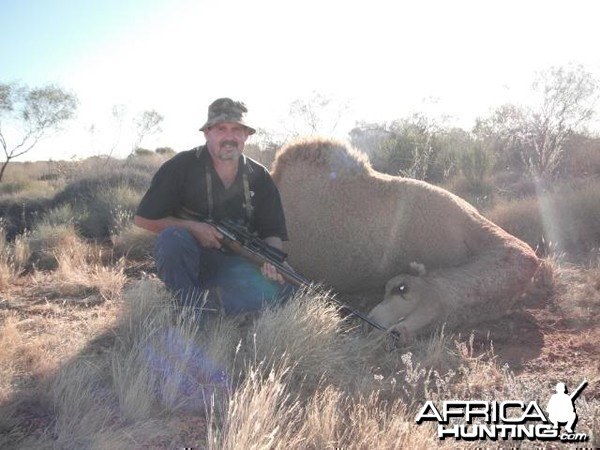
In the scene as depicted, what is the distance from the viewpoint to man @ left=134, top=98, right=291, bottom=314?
4.40m

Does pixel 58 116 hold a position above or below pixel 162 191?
above

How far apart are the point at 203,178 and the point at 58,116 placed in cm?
2112

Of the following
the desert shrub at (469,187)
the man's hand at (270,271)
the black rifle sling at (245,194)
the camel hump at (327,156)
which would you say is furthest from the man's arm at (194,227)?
the desert shrub at (469,187)

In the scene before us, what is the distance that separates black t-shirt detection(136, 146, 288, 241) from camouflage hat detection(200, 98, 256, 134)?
35 cm

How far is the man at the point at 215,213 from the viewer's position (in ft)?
14.4

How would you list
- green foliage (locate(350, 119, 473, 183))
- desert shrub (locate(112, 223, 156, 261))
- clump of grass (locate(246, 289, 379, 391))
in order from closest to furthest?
clump of grass (locate(246, 289, 379, 391)), desert shrub (locate(112, 223, 156, 261)), green foliage (locate(350, 119, 473, 183))

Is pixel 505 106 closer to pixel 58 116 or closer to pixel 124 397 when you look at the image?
pixel 124 397

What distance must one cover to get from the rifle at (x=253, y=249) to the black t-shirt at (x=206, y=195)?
21 cm

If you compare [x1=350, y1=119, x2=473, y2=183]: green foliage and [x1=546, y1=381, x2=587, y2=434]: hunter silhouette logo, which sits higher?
[x1=350, y1=119, x2=473, y2=183]: green foliage

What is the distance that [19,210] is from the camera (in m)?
12.5

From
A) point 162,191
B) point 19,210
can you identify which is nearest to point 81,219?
point 19,210

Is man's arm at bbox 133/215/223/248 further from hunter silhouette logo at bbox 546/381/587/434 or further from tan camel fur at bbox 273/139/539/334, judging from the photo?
hunter silhouette logo at bbox 546/381/587/434

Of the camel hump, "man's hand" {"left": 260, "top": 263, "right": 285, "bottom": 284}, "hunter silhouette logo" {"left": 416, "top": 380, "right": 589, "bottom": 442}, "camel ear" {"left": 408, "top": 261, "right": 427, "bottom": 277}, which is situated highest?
the camel hump

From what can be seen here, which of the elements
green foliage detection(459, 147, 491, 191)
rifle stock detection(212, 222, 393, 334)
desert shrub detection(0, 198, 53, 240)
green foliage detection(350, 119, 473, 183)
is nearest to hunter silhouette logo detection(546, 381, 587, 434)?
rifle stock detection(212, 222, 393, 334)
